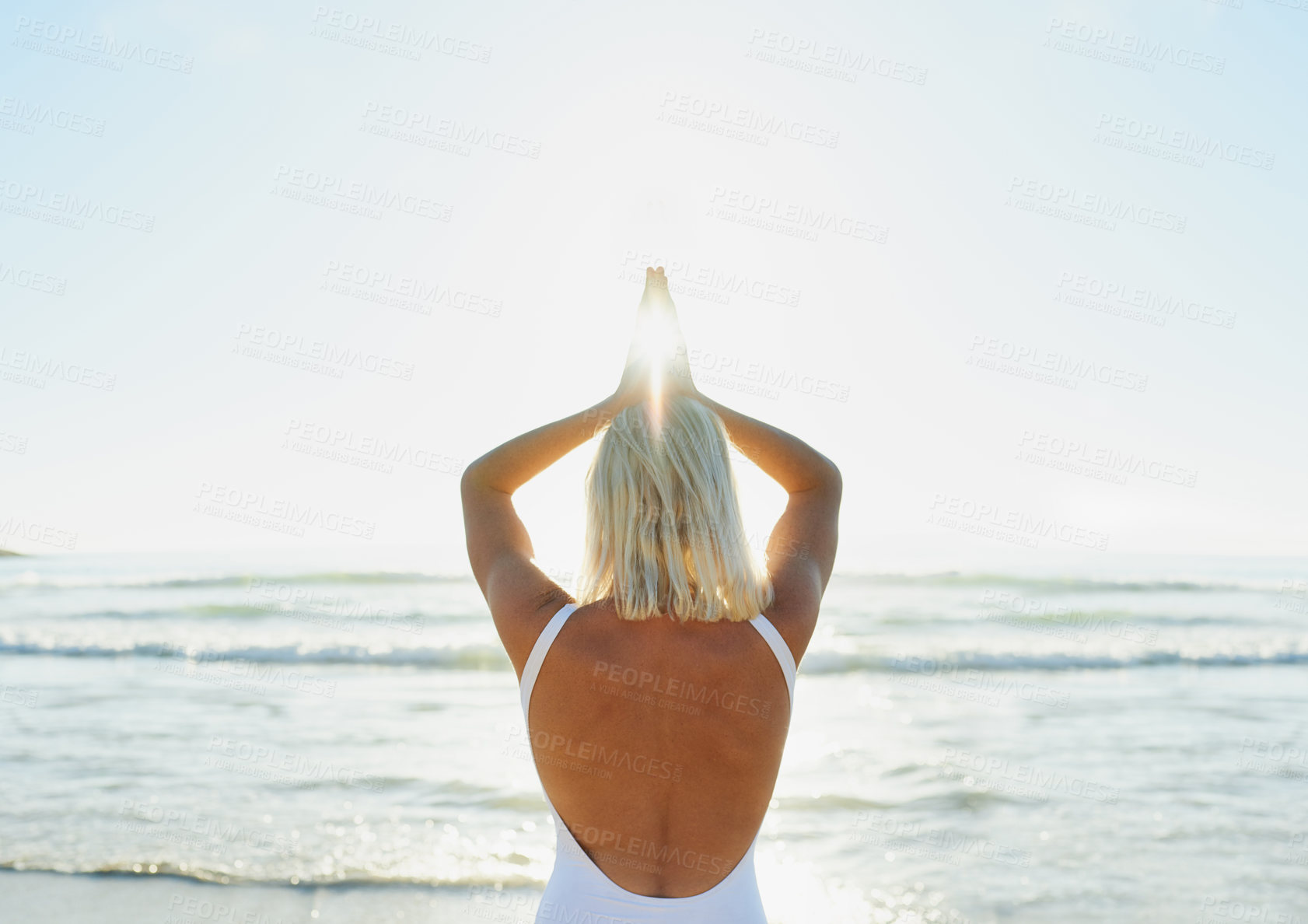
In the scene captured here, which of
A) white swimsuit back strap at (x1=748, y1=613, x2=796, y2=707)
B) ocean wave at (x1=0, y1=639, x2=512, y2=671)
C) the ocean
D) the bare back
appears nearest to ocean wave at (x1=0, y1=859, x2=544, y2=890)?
the ocean

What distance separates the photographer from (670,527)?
1678 millimetres

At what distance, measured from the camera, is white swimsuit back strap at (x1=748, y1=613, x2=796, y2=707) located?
5.52 ft

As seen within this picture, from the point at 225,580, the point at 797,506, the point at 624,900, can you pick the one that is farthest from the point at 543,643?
the point at 225,580

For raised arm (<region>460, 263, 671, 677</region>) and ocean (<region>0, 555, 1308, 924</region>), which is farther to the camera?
ocean (<region>0, 555, 1308, 924</region>)

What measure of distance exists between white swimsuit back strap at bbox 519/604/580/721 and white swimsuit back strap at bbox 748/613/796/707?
0.36 metres

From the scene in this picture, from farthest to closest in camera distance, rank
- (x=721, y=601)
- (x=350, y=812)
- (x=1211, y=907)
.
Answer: (x=350, y=812) → (x=1211, y=907) → (x=721, y=601)

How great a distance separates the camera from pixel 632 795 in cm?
174

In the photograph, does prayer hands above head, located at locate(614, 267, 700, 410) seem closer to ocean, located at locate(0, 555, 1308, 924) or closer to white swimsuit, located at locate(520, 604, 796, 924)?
white swimsuit, located at locate(520, 604, 796, 924)

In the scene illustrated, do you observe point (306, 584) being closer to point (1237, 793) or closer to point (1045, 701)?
point (1045, 701)

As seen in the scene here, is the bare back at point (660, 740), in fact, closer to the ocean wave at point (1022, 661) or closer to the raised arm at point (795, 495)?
the raised arm at point (795, 495)

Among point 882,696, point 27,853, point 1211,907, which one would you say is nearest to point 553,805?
point 1211,907

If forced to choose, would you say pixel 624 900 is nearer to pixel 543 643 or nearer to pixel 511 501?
pixel 543 643

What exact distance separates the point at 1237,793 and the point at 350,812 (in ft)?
19.6

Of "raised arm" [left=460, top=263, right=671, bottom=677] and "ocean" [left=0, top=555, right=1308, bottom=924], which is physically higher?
"raised arm" [left=460, top=263, right=671, bottom=677]
